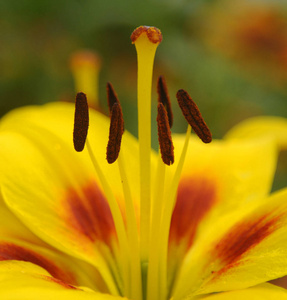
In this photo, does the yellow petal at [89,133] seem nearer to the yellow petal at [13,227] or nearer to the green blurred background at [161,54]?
the yellow petal at [13,227]

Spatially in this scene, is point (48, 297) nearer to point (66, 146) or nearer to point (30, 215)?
point (30, 215)

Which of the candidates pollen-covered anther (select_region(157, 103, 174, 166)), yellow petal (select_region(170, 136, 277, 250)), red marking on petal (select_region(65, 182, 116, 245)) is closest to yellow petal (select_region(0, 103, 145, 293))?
red marking on petal (select_region(65, 182, 116, 245))

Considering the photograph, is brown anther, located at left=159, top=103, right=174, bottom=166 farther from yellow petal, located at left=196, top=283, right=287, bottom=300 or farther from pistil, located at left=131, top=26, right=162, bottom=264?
yellow petal, located at left=196, top=283, right=287, bottom=300

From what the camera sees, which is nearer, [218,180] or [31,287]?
[31,287]

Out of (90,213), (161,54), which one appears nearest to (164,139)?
(90,213)

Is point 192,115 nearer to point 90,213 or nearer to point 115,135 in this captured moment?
point 115,135

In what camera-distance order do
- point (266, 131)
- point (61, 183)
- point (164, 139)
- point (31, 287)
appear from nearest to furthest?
point (31, 287) → point (164, 139) → point (61, 183) → point (266, 131)
